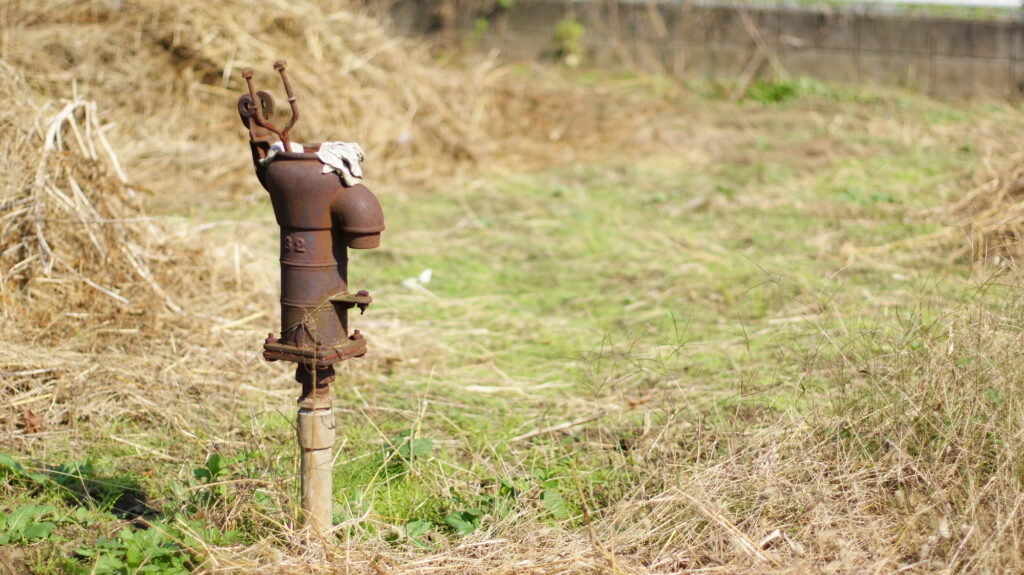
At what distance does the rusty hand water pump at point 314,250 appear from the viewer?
2072 millimetres

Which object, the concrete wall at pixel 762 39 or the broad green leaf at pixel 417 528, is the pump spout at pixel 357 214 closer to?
the broad green leaf at pixel 417 528

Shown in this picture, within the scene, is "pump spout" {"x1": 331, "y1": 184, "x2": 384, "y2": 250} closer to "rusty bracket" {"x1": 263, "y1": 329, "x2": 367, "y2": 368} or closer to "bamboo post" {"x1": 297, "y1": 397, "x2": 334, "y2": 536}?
"rusty bracket" {"x1": 263, "y1": 329, "x2": 367, "y2": 368}

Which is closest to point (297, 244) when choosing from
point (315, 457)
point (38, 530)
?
point (315, 457)

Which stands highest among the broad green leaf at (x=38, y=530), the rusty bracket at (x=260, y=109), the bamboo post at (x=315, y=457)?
the rusty bracket at (x=260, y=109)

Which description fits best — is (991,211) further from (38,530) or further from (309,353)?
(38,530)

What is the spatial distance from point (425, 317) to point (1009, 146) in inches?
216

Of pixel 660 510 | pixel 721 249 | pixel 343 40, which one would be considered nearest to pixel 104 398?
pixel 660 510

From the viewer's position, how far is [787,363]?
3418mm

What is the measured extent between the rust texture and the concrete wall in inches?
382

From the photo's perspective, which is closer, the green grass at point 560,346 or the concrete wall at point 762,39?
the green grass at point 560,346

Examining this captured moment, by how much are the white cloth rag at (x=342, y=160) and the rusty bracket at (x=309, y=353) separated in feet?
1.33

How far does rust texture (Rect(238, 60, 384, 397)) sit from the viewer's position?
207 centimetres

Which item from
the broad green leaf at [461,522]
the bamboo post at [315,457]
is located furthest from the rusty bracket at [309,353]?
the broad green leaf at [461,522]

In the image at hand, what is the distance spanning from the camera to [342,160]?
2082mm
